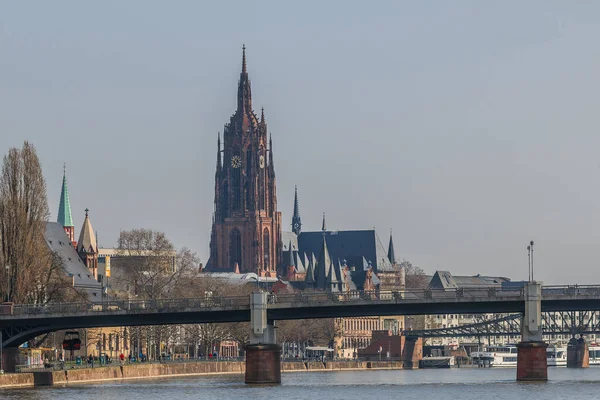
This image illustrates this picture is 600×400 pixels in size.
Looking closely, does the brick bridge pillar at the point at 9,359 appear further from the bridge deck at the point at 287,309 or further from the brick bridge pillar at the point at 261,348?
the brick bridge pillar at the point at 261,348

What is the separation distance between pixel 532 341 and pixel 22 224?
43.8 metres

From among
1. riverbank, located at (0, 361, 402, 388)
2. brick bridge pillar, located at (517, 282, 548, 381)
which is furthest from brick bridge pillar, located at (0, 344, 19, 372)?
brick bridge pillar, located at (517, 282, 548, 381)

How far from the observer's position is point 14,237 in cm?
15088

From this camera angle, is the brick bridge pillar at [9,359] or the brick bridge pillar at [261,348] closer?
the brick bridge pillar at [9,359]

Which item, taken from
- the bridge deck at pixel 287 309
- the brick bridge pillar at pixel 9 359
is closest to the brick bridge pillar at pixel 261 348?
the bridge deck at pixel 287 309

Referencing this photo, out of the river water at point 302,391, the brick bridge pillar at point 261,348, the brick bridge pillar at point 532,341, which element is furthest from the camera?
the brick bridge pillar at point 532,341

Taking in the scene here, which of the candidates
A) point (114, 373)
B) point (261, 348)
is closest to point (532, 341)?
point (261, 348)

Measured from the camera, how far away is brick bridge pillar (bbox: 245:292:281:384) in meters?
138

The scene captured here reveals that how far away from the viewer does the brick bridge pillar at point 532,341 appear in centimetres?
13950

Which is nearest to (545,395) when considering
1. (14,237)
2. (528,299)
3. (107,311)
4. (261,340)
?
(528,299)

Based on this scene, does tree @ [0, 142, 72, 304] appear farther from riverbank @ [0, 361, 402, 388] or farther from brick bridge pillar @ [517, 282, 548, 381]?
brick bridge pillar @ [517, 282, 548, 381]

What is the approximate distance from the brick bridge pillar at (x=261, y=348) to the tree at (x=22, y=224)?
75.4ft

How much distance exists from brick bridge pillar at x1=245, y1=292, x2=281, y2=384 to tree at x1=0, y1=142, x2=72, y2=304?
2298 centimetres

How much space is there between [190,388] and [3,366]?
1589cm
